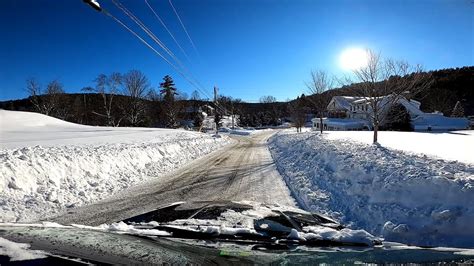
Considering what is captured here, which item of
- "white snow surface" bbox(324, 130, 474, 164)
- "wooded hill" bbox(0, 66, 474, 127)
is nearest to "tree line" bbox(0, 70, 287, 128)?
"wooded hill" bbox(0, 66, 474, 127)

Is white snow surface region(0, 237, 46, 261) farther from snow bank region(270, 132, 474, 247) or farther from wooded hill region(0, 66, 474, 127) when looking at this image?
wooded hill region(0, 66, 474, 127)

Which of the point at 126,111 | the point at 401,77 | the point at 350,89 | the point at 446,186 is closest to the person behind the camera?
the point at 446,186

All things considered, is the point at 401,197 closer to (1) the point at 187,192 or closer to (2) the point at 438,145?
(1) the point at 187,192

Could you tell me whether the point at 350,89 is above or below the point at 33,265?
above

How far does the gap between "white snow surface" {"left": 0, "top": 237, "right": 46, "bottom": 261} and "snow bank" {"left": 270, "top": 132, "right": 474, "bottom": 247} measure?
19.5ft

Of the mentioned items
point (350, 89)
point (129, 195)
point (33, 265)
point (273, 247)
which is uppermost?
→ point (350, 89)

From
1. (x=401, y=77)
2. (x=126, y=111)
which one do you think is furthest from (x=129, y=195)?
Answer: (x=126, y=111)

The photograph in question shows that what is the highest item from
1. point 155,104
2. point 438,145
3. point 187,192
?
point 155,104

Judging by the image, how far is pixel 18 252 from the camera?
2539mm

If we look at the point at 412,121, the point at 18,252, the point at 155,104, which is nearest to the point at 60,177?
the point at 18,252

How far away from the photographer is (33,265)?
2.30 m

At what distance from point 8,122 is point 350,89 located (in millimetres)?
36589

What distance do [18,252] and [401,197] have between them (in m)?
7.35

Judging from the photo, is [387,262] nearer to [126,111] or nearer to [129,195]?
[129,195]
